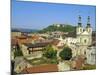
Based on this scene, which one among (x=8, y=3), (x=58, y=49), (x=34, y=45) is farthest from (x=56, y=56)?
(x=8, y=3)

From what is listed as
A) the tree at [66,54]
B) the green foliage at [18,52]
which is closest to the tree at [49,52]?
the tree at [66,54]

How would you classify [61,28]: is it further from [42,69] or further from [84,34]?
[42,69]

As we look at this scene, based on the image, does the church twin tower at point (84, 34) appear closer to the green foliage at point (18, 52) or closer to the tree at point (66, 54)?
the tree at point (66, 54)

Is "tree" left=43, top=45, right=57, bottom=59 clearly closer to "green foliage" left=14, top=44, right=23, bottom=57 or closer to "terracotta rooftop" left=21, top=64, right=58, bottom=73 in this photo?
"terracotta rooftop" left=21, top=64, right=58, bottom=73

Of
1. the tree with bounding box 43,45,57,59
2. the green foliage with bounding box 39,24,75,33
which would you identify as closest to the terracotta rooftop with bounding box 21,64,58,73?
the tree with bounding box 43,45,57,59

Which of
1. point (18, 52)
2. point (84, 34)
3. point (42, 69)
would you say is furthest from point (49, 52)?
point (84, 34)

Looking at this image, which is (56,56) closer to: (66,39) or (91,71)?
(66,39)
